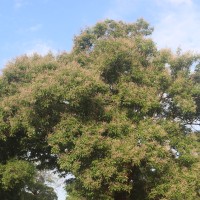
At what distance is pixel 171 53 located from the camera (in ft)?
58.1

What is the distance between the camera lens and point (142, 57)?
17562mm

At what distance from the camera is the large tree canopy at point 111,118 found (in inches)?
567

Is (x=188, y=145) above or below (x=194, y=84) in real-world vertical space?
below

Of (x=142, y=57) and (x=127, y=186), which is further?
(x=142, y=57)

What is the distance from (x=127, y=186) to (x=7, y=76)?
8125mm

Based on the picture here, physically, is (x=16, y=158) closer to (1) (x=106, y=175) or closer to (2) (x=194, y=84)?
(1) (x=106, y=175)

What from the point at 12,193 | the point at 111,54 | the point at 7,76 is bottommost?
the point at 12,193

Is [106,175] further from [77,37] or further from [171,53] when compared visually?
[77,37]

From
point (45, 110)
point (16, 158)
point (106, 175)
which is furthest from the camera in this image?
point (16, 158)

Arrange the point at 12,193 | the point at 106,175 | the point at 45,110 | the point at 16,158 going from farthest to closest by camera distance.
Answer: the point at 12,193, the point at 16,158, the point at 45,110, the point at 106,175

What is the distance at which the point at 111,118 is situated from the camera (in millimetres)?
15836

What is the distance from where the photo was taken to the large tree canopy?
47.2ft

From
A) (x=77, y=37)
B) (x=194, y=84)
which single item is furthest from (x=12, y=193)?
(x=194, y=84)

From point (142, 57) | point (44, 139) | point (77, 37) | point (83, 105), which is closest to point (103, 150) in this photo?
point (83, 105)
